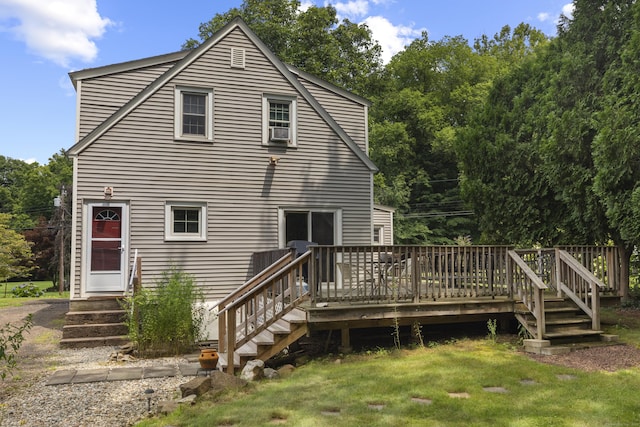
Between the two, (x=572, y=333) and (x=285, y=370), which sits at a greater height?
(x=572, y=333)

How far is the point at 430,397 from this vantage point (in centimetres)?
530

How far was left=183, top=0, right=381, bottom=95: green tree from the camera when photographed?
95.2 feet

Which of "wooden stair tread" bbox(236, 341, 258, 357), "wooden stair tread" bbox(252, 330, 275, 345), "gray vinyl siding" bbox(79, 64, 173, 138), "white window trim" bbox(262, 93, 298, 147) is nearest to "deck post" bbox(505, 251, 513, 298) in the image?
"wooden stair tread" bbox(252, 330, 275, 345)

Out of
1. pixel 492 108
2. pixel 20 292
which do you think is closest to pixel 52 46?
pixel 20 292

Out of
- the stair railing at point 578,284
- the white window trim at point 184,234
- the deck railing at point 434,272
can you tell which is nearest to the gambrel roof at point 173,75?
the white window trim at point 184,234

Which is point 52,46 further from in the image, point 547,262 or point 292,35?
point 547,262

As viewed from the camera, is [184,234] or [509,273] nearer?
[509,273]

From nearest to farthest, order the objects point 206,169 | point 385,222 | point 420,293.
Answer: point 420,293, point 206,169, point 385,222

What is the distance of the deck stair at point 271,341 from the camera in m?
6.96

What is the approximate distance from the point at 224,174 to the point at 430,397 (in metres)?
8.21

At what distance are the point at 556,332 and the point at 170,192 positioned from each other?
859 cm

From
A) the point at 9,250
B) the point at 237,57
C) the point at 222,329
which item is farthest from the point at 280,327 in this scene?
the point at 9,250

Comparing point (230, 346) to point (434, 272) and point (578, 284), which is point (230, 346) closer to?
point (434, 272)

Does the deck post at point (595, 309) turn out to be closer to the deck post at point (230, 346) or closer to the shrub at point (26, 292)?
the deck post at point (230, 346)
